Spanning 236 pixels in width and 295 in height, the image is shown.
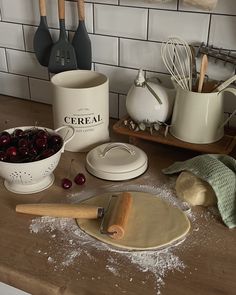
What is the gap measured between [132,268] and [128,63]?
0.52 meters

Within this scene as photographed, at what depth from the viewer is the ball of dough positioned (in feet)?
2.32

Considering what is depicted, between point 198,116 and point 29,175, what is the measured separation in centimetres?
33

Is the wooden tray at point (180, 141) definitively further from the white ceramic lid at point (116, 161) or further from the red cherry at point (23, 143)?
the red cherry at point (23, 143)

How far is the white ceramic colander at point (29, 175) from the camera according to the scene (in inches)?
27.9

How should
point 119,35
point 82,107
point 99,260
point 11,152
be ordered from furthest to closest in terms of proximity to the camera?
point 119,35 < point 82,107 < point 11,152 < point 99,260

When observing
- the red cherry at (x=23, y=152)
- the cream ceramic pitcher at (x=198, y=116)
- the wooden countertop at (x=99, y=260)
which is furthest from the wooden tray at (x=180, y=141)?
the red cherry at (x=23, y=152)

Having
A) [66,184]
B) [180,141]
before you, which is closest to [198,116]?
[180,141]

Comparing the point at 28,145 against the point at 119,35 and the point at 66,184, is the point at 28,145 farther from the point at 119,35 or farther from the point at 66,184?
the point at 119,35

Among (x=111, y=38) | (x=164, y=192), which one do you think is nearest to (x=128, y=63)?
(x=111, y=38)

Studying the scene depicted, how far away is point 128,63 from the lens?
3.16 feet

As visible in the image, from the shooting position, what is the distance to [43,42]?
3.30 feet

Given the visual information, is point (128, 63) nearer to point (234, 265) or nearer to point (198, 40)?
point (198, 40)

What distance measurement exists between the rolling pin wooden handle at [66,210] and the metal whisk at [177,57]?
0.35 metres

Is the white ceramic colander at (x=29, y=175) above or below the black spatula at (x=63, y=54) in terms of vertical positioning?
below
